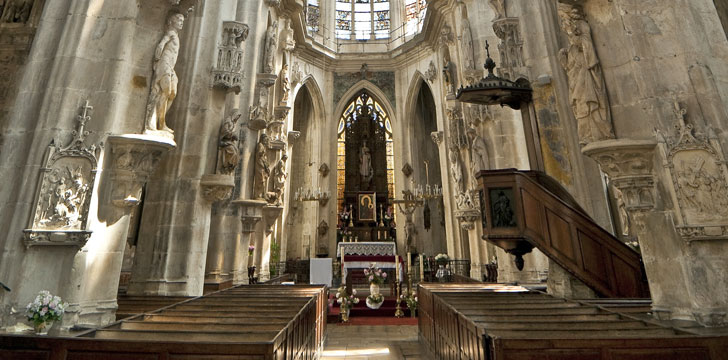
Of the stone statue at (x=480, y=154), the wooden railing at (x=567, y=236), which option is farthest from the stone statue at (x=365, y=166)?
the wooden railing at (x=567, y=236)

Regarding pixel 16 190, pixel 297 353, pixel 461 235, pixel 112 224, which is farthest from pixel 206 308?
pixel 461 235

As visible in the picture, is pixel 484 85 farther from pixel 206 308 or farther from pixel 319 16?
pixel 319 16

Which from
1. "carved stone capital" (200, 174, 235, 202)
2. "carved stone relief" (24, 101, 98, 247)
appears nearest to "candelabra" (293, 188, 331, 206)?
"carved stone capital" (200, 174, 235, 202)

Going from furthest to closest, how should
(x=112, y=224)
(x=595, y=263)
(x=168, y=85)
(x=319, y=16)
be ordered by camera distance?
(x=319, y=16), (x=595, y=263), (x=168, y=85), (x=112, y=224)

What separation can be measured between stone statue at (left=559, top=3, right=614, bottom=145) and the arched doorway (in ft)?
45.2

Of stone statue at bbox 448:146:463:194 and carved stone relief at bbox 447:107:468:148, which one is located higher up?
carved stone relief at bbox 447:107:468:148

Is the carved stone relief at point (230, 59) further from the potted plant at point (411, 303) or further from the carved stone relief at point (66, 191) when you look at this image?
the potted plant at point (411, 303)

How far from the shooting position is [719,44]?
12.7 feet

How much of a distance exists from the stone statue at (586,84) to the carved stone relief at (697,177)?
2.05ft

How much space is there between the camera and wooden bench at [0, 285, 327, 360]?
2.36m

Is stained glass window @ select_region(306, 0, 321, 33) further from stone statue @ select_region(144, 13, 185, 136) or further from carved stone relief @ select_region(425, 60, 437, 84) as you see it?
stone statue @ select_region(144, 13, 185, 136)

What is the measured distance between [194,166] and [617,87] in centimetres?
678

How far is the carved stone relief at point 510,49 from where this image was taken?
27.6 feet

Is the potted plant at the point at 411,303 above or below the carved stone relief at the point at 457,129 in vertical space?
below
